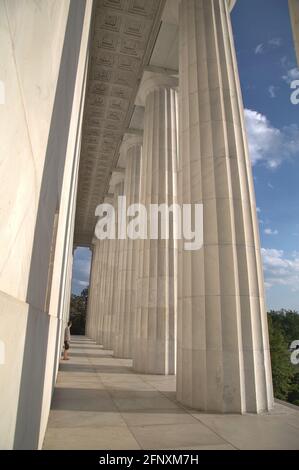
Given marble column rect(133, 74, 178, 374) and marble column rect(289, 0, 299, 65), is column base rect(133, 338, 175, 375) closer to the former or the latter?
marble column rect(133, 74, 178, 374)

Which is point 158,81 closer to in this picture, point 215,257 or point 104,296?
point 215,257

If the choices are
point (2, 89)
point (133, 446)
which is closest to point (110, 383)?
point (133, 446)

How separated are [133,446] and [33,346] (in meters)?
4.57

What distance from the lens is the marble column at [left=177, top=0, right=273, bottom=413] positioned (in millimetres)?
11547

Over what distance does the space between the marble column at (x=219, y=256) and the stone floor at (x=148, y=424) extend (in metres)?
1.18

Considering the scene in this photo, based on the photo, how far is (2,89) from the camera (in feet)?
8.50

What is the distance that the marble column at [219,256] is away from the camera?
11547 millimetres

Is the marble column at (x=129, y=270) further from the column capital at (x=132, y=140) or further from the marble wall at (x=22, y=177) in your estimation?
the marble wall at (x=22, y=177)

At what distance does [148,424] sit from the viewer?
9453mm

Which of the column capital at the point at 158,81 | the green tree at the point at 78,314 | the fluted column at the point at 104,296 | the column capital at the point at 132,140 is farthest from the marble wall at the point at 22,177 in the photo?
the green tree at the point at 78,314

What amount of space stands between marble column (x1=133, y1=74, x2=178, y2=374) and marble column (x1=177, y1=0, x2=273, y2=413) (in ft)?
26.2

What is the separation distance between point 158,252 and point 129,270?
10.6 metres

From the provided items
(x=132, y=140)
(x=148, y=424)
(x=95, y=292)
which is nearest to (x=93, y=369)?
(x=148, y=424)
